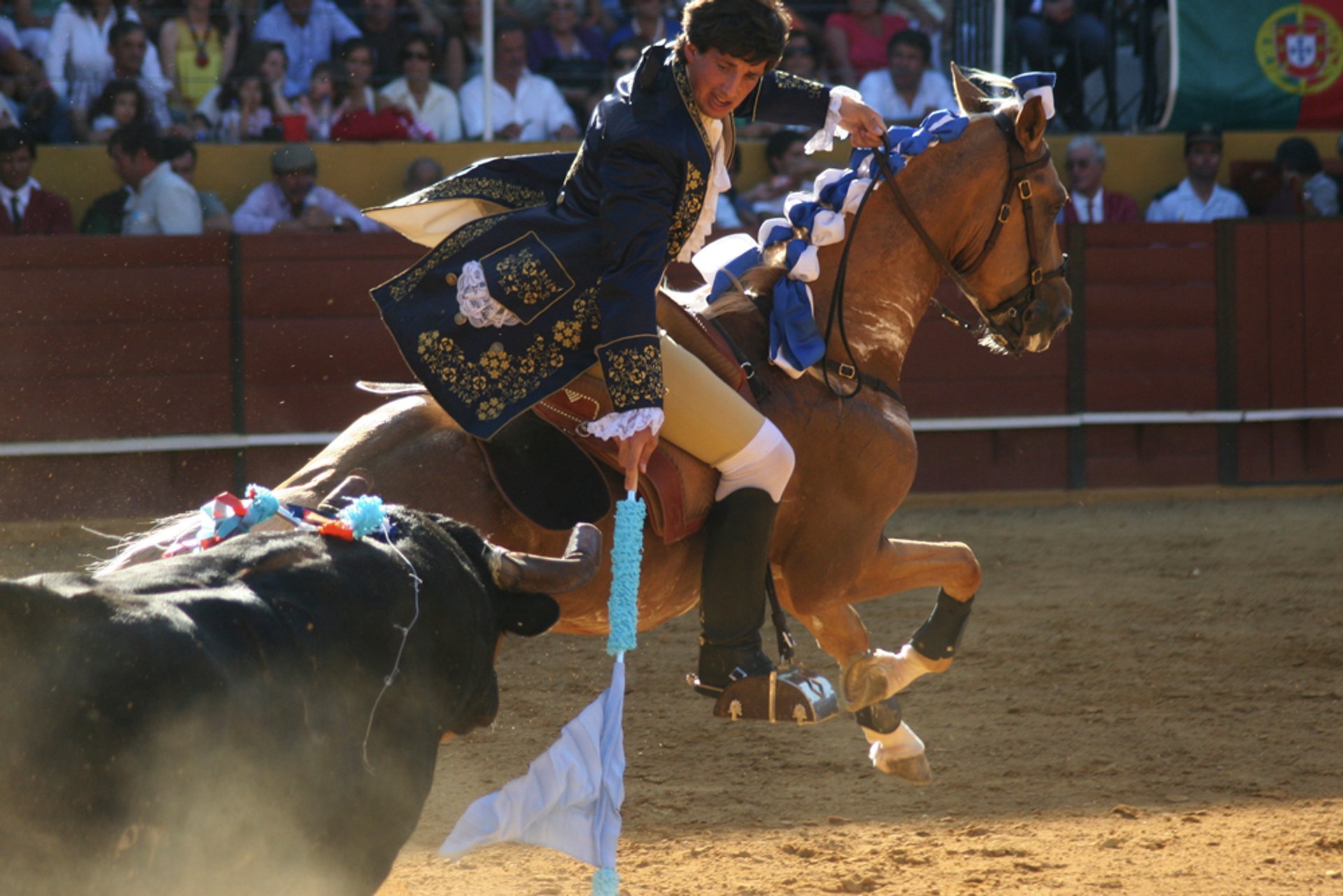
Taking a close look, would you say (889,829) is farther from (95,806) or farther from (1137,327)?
(1137,327)

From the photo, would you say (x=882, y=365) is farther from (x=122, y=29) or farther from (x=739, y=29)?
(x=122, y=29)

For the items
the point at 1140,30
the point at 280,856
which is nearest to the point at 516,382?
the point at 280,856

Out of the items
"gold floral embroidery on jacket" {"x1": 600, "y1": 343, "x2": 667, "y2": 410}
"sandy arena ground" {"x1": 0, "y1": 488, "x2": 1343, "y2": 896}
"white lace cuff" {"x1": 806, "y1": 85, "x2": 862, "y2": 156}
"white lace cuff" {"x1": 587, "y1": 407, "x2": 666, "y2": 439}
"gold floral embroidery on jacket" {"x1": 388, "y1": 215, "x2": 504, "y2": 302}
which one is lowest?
"sandy arena ground" {"x1": 0, "y1": 488, "x2": 1343, "y2": 896}

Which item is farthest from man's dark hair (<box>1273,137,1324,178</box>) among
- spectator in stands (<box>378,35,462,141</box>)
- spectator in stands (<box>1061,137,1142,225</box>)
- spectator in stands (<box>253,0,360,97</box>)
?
spectator in stands (<box>253,0,360,97</box>)

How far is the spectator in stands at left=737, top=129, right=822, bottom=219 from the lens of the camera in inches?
329

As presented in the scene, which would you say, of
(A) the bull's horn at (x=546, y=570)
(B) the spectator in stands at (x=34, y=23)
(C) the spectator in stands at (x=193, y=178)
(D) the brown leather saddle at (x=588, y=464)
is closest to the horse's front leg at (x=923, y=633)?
(D) the brown leather saddle at (x=588, y=464)

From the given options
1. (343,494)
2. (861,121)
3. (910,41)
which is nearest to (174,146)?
(910,41)

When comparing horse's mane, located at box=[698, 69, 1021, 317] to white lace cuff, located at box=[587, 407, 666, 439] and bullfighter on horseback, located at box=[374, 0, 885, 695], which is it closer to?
bullfighter on horseback, located at box=[374, 0, 885, 695]

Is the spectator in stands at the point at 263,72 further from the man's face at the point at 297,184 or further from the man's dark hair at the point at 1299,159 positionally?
the man's dark hair at the point at 1299,159

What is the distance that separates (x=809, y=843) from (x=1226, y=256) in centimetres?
597

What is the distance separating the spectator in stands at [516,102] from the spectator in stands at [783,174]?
3.55 feet

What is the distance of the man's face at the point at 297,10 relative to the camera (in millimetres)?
8164

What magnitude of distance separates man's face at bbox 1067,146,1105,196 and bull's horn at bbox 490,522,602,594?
708 centimetres

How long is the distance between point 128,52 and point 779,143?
3579 millimetres
